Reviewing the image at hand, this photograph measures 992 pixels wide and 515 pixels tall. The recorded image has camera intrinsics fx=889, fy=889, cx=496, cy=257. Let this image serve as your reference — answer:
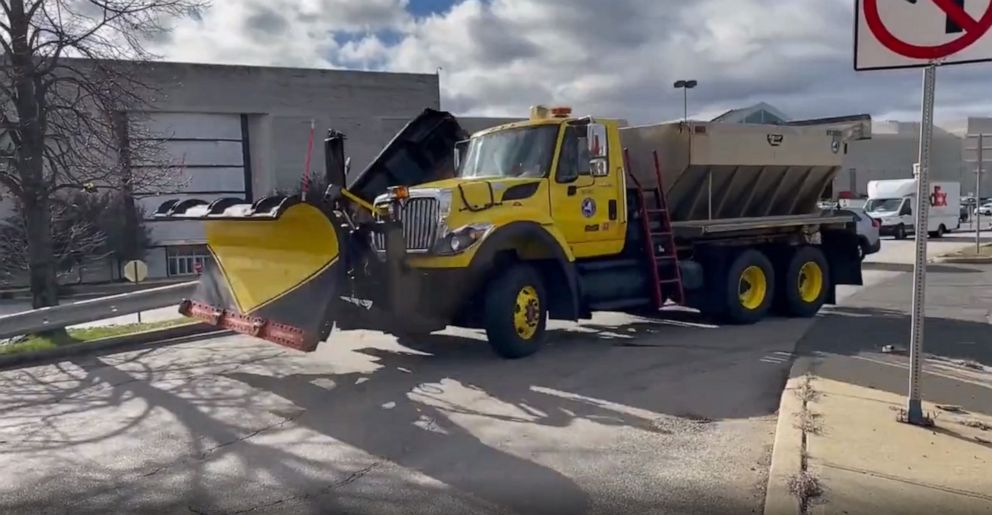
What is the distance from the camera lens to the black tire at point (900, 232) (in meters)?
39.4

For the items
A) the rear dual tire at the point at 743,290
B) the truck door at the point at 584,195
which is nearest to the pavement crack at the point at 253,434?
the truck door at the point at 584,195

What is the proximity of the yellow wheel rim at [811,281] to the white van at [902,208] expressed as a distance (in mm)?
26999

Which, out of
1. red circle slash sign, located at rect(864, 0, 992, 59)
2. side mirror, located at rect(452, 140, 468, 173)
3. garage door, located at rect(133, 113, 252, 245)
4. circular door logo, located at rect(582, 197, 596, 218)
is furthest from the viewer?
garage door, located at rect(133, 113, 252, 245)

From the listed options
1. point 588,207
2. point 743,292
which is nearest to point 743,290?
point 743,292

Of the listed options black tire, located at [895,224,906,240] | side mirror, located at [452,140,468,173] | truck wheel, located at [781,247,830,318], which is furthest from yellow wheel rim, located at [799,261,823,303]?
black tire, located at [895,224,906,240]

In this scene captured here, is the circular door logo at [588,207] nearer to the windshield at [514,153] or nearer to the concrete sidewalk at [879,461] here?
the windshield at [514,153]

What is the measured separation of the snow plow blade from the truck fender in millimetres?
1659

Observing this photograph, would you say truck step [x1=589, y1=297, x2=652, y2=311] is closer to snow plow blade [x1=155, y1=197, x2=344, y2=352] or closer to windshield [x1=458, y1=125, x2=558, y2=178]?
windshield [x1=458, y1=125, x2=558, y2=178]

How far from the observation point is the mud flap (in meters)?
8.77

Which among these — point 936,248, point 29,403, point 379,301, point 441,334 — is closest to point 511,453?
point 379,301

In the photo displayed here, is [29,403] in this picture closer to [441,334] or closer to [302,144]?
Answer: [441,334]

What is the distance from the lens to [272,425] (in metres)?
7.28

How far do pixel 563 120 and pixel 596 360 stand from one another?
2.91m

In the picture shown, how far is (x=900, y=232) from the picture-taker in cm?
3966
